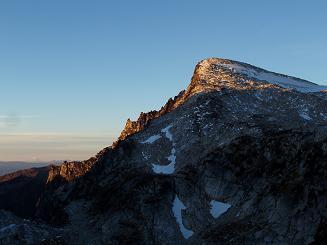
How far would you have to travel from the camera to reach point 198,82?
352ft

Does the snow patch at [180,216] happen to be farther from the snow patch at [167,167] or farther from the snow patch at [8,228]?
the snow patch at [8,228]

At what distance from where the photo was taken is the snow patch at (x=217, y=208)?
65938mm

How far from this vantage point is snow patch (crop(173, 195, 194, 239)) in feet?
211

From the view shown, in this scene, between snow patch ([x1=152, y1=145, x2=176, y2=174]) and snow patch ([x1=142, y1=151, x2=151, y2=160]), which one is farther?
snow patch ([x1=142, y1=151, x2=151, y2=160])

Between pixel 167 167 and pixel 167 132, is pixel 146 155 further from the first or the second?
pixel 167 132

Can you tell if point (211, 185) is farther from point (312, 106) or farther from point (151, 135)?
point (312, 106)

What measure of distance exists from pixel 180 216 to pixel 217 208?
5.08 meters

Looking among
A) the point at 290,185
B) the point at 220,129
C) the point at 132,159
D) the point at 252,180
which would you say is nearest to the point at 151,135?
the point at 132,159

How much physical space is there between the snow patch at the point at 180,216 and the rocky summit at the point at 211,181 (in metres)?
0.14

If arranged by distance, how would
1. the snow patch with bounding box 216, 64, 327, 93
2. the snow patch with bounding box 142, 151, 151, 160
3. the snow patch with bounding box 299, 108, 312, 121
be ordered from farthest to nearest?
1. the snow patch with bounding box 216, 64, 327, 93
2. the snow patch with bounding box 299, 108, 312, 121
3. the snow patch with bounding box 142, 151, 151, 160

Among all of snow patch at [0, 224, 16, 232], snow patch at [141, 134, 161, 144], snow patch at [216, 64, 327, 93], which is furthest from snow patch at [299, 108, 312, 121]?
snow patch at [0, 224, 16, 232]

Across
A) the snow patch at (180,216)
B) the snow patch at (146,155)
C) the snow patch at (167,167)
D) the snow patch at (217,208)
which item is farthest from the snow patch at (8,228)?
the snow patch at (217,208)

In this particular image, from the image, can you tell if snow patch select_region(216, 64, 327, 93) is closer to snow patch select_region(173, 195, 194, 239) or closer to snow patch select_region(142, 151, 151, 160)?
snow patch select_region(142, 151, 151, 160)

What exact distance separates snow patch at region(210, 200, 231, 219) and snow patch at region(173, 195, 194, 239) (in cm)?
392
